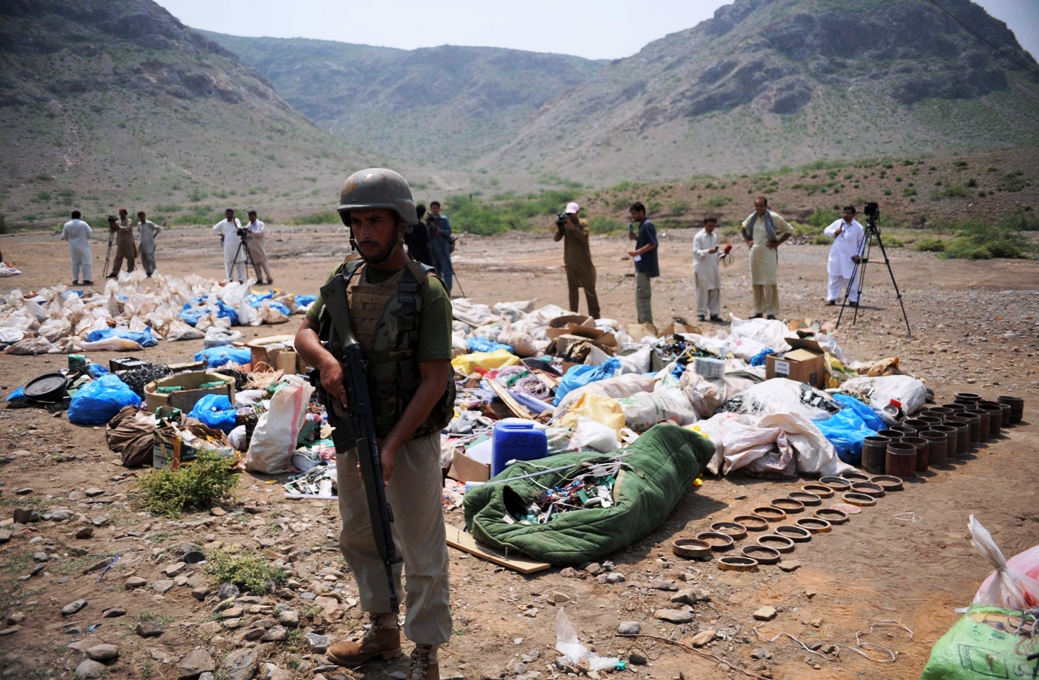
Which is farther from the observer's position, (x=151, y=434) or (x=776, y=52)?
(x=776, y=52)

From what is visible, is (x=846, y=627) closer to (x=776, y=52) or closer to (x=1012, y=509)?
(x=1012, y=509)

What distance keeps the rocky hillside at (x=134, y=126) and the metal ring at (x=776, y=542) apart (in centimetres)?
3489

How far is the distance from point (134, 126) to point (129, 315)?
49619 mm

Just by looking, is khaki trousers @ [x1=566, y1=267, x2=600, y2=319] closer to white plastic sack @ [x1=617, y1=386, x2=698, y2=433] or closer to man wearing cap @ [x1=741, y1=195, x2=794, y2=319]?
man wearing cap @ [x1=741, y1=195, x2=794, y2=319]

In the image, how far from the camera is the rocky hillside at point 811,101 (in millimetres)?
59062

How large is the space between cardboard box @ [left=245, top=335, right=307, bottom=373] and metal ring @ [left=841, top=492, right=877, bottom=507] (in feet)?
14.5

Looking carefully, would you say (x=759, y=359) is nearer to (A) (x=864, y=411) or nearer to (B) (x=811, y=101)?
(A) (x=864, y=411)

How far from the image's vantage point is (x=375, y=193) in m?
2.40

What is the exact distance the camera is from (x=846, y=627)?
10.3 ft

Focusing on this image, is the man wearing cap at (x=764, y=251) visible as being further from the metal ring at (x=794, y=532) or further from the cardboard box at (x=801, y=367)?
the metal ring at (x=794, y=532)

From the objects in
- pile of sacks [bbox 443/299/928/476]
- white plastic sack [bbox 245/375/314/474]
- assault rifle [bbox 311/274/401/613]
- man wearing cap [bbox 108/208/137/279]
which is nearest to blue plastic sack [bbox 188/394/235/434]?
white plastic sack [bbox 245/375/314/474]

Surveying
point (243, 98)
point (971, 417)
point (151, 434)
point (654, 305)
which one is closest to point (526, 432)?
point (151, 434)

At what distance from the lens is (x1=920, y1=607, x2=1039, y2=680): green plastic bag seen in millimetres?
2072

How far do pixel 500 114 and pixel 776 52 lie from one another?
50299mm
